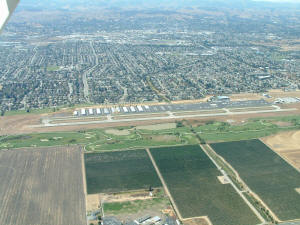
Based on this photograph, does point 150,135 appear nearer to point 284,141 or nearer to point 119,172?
point 119,172

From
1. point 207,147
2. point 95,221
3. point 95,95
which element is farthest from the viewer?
point 95,95

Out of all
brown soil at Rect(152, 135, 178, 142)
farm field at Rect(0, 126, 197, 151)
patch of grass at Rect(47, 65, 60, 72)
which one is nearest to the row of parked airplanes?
farm field at Rect(0, 126, 197, 151)

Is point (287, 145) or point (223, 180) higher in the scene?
point (223, 180)

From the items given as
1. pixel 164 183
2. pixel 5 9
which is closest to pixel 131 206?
pixel 164 183

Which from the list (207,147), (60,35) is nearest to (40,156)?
(207,147)

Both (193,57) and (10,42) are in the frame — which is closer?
(193,57)

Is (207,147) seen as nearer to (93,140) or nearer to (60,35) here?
(93,140)
